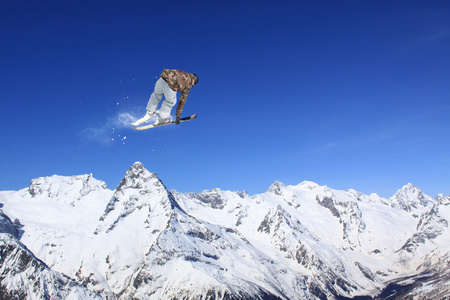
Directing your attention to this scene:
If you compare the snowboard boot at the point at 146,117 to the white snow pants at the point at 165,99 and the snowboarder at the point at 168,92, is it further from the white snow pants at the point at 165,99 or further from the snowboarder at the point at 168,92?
the white snow pants at the point at 165,99

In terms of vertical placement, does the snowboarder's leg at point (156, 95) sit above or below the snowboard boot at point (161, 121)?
above

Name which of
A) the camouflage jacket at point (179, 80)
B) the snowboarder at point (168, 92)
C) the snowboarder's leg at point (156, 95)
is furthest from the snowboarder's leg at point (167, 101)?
the camouflage jacket at point (179, 80)

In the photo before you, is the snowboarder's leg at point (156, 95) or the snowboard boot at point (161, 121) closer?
the snowboarder's leg at point (156, 95)

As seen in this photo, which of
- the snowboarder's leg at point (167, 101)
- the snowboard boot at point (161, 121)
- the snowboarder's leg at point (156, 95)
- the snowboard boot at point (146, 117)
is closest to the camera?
the snowboarder's leg at point (156, 95)

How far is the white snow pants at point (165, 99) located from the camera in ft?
57.7

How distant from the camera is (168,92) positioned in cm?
1773

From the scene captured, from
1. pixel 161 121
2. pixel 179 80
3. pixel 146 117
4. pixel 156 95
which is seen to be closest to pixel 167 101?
pixel 156 95

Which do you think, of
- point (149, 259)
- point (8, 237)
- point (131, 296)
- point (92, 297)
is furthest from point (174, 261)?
point (8, 237)

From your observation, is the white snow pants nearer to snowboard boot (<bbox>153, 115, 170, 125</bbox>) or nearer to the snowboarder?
the snowboarder

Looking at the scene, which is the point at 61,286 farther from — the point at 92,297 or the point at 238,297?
the point at 238,297

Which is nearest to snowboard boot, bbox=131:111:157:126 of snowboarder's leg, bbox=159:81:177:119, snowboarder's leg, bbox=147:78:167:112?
snowboarder's leg, bbox=147:78:167:112

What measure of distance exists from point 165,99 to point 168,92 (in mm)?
550

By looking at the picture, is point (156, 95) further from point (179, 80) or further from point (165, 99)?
point (179, 80)

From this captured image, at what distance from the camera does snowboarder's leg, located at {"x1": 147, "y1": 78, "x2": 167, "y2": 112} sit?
1750 cm
